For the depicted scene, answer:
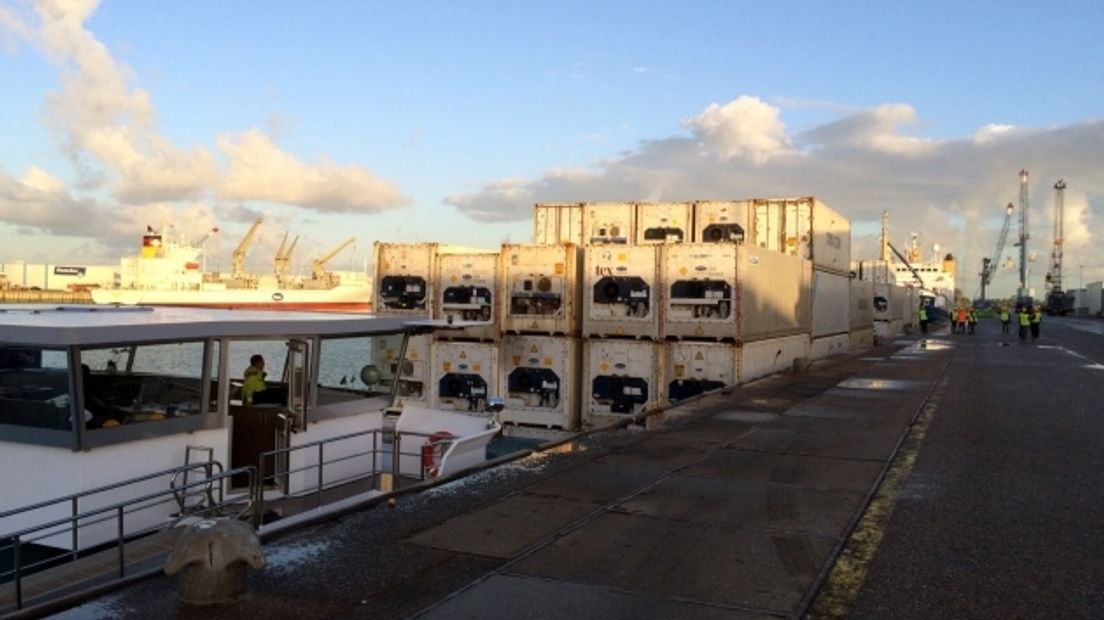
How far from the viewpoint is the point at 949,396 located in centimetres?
1939

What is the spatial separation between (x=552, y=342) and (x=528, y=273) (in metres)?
1.93

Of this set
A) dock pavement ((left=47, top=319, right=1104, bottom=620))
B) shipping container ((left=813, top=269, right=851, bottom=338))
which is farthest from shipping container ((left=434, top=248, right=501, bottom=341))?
shipping container ((left=813, top=269, right=851, bottom=338))

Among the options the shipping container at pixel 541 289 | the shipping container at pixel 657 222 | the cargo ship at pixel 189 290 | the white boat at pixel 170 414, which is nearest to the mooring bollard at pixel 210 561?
the white boat at pixel 170 414

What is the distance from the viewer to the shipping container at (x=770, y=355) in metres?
20.3

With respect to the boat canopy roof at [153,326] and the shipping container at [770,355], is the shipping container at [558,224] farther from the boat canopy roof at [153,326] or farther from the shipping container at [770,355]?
the boat canopy roof at [153,326]

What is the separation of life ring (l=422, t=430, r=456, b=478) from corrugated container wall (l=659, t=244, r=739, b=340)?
9.09 metres

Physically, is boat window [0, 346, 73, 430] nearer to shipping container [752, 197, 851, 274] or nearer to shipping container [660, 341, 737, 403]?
shipping container [660, 341, 737, 403]

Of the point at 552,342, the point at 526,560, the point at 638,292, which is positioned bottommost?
the point at 526,560

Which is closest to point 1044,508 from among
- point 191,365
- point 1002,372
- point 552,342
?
point 191,365

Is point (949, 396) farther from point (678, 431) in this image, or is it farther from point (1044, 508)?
point (1044, 508)

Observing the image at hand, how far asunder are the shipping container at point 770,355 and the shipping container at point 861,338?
1142cm

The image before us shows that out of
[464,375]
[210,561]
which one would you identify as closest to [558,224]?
[464,375]

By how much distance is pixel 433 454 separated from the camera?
1200 cm

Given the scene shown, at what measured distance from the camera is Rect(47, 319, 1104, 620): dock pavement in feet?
19.9
